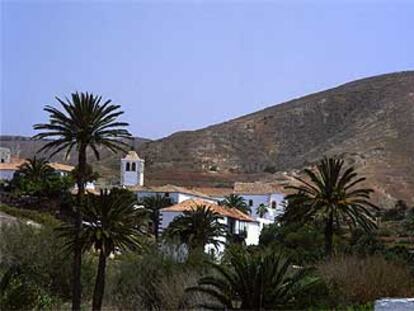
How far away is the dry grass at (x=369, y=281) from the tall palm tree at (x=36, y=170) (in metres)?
51.5

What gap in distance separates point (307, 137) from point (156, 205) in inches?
2674

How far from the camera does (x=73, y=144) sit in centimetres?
3139

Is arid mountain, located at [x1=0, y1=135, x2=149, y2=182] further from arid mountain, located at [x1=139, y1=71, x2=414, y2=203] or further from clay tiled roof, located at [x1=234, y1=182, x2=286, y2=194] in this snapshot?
clay tiled roof, located at [x1=234, y1=182, x2=286, y2=194]

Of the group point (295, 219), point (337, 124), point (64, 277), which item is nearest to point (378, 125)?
point (337, 124)

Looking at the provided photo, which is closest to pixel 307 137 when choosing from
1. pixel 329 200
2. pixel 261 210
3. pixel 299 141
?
pixel 299 141

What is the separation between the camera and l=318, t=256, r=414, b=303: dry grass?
1886cm

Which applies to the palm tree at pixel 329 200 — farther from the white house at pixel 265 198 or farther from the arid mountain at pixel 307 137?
the arid mountain at pixel 307 137

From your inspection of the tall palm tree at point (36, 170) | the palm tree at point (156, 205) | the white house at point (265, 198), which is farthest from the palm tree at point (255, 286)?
the white house at point (265, 198)

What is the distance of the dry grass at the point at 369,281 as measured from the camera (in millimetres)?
18859

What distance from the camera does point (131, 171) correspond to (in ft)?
A: 339

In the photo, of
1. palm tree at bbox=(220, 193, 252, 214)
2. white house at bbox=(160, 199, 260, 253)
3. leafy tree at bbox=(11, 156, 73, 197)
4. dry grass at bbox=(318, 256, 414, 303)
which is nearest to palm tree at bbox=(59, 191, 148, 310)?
dry grass at bbox=(318, 256, 414, 303)

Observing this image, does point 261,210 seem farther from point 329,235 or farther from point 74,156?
point 329,235

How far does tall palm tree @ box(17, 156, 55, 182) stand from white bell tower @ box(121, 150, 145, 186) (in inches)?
1191

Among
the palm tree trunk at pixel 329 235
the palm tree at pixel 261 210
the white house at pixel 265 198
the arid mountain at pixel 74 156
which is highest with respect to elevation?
the arid mountain at pixel 74 156
